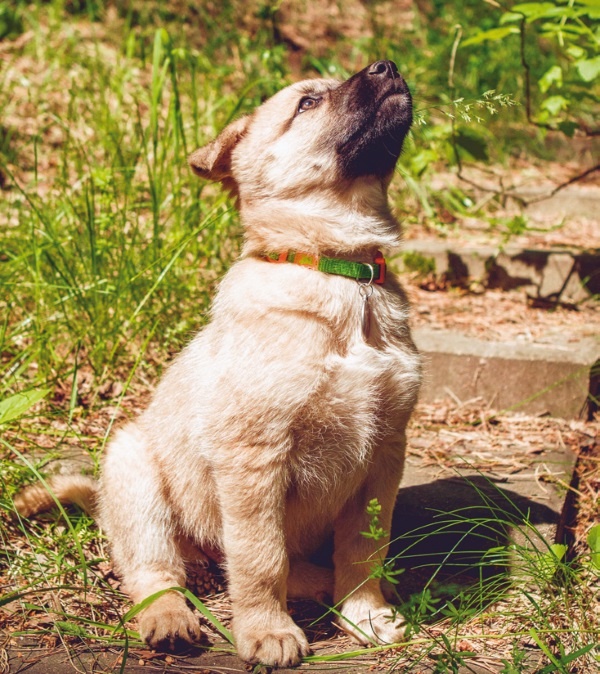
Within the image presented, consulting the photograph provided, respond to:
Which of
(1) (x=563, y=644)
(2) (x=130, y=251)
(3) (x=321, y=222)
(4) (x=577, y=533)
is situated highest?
(3) (x=321, y=222)

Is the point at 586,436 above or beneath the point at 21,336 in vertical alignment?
beneath

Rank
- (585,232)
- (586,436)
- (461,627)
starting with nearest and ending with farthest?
(461,627) → (586,436) → (585,232)

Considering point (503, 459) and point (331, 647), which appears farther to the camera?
point (503, 459)

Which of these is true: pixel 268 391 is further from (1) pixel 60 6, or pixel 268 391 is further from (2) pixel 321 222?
(1) pixel 60 6

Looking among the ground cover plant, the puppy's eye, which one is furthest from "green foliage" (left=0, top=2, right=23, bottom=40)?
the puppy's eye

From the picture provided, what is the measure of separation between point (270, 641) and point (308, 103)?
1.91 metres

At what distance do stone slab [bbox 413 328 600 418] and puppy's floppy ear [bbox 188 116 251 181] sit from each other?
54.4 inches

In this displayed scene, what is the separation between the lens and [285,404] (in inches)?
87.2

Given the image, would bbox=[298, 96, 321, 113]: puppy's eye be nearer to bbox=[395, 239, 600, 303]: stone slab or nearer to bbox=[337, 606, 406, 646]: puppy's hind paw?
bbox=[337, 606, 406, 646]: puppy's hind paw

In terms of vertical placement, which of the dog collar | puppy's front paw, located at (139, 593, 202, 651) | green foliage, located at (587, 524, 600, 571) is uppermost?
the dog collar

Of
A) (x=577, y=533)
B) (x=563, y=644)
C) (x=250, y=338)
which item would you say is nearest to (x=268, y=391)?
(x=250, y=338)

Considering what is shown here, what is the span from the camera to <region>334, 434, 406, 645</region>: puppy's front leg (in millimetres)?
2428

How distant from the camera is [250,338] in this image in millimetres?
2363

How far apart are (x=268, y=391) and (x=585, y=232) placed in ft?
13.7
